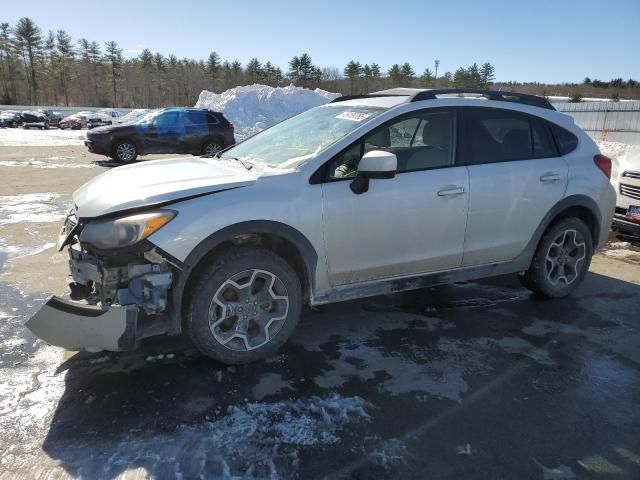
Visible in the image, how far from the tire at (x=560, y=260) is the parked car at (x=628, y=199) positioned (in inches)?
94.3

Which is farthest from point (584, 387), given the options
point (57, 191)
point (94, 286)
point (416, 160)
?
point (57, 191)

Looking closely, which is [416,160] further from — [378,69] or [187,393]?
[378,69]

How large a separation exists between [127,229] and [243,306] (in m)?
0.89

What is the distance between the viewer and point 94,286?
3242 mm

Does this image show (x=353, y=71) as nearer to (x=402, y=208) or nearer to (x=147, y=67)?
(x=147, y=67)

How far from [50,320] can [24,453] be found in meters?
0.72

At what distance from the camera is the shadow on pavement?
2.49m

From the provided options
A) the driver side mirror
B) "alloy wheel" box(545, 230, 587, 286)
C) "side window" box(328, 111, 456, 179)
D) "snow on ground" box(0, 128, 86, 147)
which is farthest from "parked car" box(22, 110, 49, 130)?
"alloy wheel" box(545, 230, 587, 286)

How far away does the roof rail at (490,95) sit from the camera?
13.2ft

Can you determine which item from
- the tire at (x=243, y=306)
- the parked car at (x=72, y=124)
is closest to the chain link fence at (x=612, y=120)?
the tire at (x=243, y=306)

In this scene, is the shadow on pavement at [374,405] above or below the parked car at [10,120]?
below

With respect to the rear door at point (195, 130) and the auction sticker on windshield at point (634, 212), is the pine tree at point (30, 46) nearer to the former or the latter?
the rear door at point (195, 130)

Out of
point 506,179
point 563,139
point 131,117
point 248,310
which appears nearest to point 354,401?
point 248,310

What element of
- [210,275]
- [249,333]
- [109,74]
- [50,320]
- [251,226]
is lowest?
[249,333]
